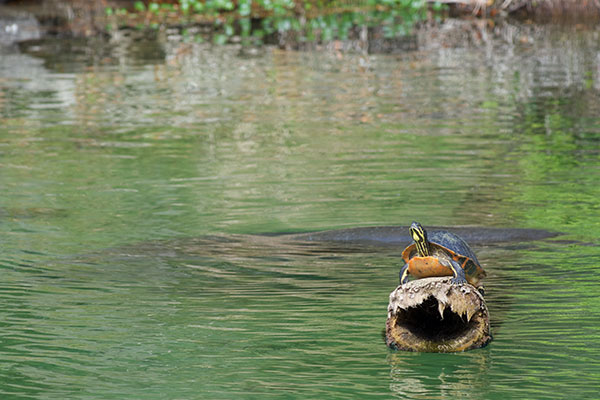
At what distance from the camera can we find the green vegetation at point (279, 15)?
82.4 feet

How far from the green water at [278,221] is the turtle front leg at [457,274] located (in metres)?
0.34

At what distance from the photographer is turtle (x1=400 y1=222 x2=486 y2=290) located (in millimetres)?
4871

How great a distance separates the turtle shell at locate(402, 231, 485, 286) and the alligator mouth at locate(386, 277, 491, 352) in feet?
0.81

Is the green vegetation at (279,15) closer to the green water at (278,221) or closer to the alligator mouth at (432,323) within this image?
the green water at (278,221)

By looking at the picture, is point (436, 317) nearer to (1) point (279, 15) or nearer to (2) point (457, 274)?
(2) point (457, 274)

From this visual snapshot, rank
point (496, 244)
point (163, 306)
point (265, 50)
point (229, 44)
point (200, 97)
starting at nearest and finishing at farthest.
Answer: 1. point (163, 306)
2. point (496, 244)
3. point (200, 97)
4. point (265, 50)
5. point (229, 44)

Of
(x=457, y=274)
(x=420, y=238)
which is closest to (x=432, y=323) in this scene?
(x=457, y=274)

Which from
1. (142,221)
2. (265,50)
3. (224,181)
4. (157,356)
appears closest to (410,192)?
(224,181)

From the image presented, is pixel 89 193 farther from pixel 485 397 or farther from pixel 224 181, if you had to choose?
pixel 485 397

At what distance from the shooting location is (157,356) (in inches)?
188

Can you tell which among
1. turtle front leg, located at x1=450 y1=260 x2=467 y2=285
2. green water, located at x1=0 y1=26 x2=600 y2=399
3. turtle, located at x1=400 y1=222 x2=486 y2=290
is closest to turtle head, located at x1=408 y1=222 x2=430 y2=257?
turtle, located at x1=400 y1=222 x2=486 y2=290

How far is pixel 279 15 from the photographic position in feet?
95.5

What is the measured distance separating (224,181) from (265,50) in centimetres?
1165

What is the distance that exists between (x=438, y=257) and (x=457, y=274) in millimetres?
174
